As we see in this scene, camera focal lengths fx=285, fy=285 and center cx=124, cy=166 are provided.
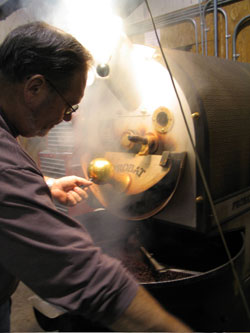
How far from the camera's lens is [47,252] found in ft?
2.14

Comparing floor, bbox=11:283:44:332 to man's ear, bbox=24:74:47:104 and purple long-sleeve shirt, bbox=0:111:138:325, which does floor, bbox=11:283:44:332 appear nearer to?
purple long-sleeve shirt, bbox=0:111:138:325

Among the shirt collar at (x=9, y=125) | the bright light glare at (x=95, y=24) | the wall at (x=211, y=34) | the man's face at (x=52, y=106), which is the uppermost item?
the wall at (x=211, y=34)

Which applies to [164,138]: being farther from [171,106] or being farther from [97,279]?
[97,279]

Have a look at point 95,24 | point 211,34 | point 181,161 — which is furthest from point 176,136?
point 211,34

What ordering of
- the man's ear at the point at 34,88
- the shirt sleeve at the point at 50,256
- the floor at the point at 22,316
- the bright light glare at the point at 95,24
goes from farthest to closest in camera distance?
the floor at the point at 22,316
the bright light glare at the point at 95,24
the man's ear at the point at 34,88
the shirt sleeve at the point at 50,256

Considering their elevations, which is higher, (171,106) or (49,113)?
(171,106)

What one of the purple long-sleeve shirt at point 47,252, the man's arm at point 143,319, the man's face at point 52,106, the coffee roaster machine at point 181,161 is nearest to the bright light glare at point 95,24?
the coffee roaster machine at point 181,161

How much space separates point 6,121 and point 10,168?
0.23m

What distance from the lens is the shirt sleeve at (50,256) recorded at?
0.64 meters

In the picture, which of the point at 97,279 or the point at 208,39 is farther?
the point at 208,39

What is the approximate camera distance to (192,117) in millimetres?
1089

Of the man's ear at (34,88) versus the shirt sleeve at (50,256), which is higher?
the man's ear at (34,88)

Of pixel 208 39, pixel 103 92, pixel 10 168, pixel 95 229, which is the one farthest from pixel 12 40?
pixel 208 39

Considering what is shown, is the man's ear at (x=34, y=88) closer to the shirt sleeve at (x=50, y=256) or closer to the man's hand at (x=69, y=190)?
the shirt sleeve at (x=50, y=256)
